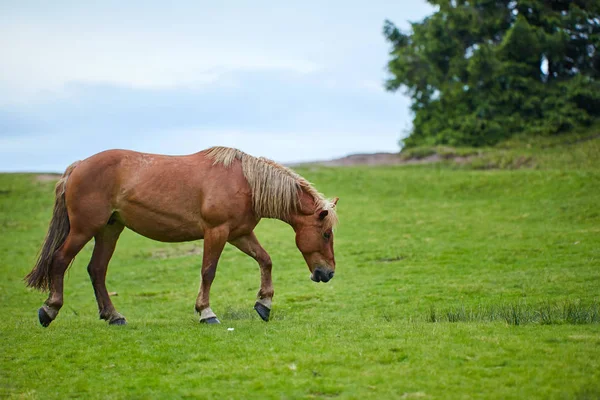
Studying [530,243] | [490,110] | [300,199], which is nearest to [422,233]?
[530,243]

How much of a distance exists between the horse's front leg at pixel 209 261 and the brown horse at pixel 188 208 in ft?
0.05

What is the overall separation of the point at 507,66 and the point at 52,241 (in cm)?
3232

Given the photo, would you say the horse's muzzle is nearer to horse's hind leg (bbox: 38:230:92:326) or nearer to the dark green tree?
horse's hind leg (bbox: 38:230:92:326)

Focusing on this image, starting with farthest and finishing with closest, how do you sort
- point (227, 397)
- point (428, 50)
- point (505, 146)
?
point (428, 50), point (505, 146), point (227, 397)

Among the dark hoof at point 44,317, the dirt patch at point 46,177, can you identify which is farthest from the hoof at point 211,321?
the dirt patch at point 46,177

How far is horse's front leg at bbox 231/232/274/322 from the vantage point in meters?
10.0

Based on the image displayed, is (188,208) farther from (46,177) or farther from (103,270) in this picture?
(46,177)

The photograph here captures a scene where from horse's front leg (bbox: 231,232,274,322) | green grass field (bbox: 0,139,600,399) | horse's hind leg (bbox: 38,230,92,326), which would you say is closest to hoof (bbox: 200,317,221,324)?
green grass field (bbox: 0,139,600,399)

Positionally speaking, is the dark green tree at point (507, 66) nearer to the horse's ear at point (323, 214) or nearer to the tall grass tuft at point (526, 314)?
the tall grass tuft at point (526, 314)

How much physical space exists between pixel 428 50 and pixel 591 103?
986cm

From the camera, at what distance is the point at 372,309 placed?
494 inches

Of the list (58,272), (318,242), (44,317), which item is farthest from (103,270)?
(318,242)

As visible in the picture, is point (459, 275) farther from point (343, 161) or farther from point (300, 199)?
point (343, 161)

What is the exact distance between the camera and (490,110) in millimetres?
38219
